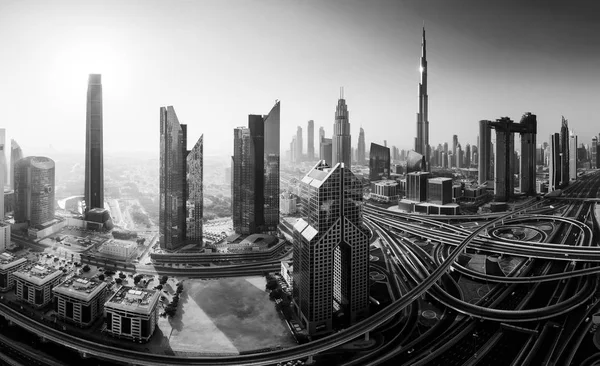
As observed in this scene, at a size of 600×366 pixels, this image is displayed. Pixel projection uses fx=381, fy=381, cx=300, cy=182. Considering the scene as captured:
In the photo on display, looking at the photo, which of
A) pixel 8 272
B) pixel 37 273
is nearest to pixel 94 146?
pixel 8 272

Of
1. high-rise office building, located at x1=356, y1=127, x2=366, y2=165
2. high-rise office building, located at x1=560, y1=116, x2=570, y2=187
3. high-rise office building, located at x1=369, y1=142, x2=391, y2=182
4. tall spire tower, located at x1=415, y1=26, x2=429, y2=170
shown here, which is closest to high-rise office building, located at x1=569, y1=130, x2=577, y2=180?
high-rise office building, located at x1=560, y1=116, x2=570, y2=187

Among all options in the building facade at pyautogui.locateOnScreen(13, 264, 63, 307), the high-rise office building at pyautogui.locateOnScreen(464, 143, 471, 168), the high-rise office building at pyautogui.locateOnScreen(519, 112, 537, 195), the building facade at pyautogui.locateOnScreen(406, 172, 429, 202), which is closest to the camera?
the building facade at pyautogui.locateOnScreen(13, 264, 63, 307)

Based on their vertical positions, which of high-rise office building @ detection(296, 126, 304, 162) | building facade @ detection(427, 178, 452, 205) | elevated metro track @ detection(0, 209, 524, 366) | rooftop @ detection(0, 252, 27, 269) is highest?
high-rise office building @ detection(296, 126, 304, 162)

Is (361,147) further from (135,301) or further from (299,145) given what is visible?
(135,301)

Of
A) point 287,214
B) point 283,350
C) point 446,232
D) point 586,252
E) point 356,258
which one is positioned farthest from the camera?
point 287,214

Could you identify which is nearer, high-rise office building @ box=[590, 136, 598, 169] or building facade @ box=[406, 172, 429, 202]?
building facade @ box=[406, 172, 429, 202]

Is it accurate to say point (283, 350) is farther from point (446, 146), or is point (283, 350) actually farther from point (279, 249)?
point (446, 146)

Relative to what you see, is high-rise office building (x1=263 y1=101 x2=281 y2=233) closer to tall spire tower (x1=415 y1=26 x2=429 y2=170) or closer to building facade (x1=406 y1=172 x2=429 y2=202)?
building facade (x1=406 y1=172 x2=429 y2=202)

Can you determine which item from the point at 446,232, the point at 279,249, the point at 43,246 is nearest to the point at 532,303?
the point at 446,232

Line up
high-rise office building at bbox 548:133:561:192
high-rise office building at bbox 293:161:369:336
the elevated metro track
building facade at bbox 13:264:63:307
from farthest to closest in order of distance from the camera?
1. high-rise office building at bbox 548:133:561:192
2. building facade at bbox 13:264:63:307
3. high-rise office building at bbox 293:161:369:336
4. the elevated metro track
